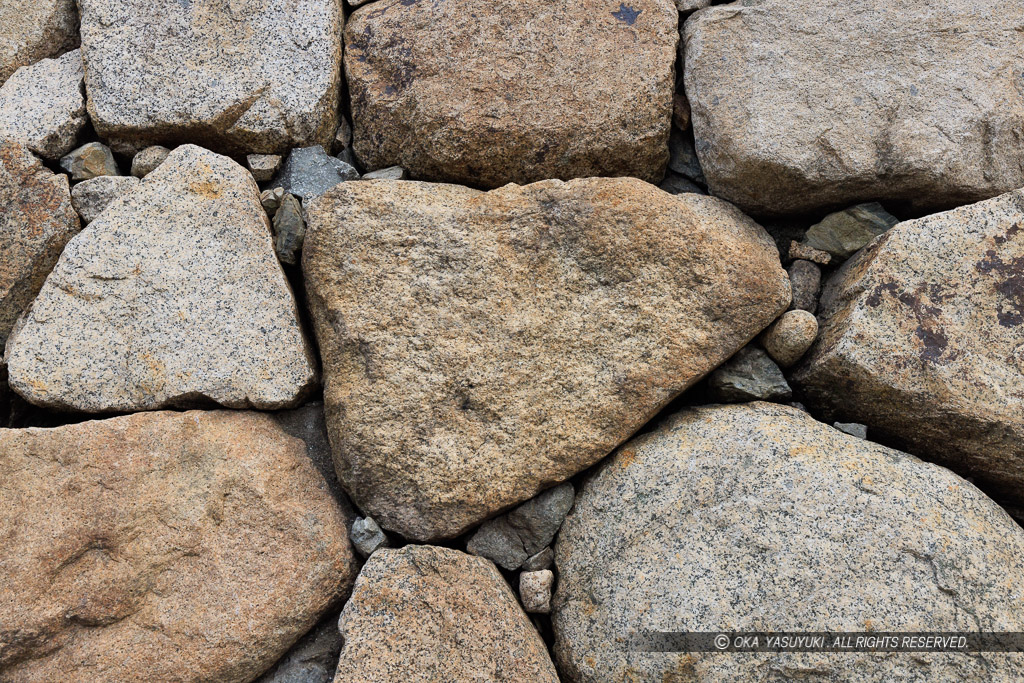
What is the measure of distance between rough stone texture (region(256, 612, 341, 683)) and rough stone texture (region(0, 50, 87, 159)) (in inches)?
66.1

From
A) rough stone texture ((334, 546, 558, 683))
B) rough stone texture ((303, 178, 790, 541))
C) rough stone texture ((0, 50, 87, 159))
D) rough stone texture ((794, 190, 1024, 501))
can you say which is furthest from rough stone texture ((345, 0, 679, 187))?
rough stone texture ((334, 546, 558, 683))

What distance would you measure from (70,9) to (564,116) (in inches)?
70.6

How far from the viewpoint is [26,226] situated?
2205 millimetres

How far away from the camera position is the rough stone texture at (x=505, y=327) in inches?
73.8

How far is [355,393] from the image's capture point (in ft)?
6.19

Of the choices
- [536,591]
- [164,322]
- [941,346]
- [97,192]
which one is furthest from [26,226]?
[941,346]

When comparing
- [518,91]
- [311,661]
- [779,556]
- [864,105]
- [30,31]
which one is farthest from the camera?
[30,31]

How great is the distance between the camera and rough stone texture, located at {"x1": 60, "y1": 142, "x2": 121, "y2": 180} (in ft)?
7.51

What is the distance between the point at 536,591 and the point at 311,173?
4.51 ft

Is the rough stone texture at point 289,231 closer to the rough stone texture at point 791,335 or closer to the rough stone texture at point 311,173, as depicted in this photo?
the rough stone texture at point 311,173

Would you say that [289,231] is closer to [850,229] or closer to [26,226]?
[26,226]

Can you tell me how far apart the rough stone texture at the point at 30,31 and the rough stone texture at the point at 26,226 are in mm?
433

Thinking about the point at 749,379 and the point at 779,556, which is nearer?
the point at 779,556

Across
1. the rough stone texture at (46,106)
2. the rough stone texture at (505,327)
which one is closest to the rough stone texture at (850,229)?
the rough stone texture at (505,327)
